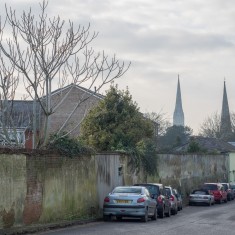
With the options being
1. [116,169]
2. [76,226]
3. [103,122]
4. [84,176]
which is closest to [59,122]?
[103,122]

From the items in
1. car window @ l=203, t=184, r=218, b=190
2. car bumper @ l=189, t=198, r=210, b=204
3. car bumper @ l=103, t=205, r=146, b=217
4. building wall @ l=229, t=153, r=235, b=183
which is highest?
building wall @ l=229, t=153, r=235, b=183

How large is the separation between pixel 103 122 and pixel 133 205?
18095 mm

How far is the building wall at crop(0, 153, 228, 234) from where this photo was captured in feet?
73.3

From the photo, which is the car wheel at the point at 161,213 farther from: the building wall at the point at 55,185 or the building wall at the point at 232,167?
the building wall at the point at 232,167

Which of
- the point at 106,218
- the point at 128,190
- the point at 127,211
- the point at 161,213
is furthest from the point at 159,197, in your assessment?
the point at 127,211

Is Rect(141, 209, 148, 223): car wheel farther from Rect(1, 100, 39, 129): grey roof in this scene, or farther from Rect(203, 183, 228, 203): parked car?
Rect(203, 183, 228, 203): parked car

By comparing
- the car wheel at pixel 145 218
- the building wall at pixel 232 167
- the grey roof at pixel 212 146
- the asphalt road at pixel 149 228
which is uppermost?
the grey roof at pixel 212 146

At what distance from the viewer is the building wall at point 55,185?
73.3 ft

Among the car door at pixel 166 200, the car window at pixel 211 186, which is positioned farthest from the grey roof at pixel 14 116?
the car window at pixel 211 186

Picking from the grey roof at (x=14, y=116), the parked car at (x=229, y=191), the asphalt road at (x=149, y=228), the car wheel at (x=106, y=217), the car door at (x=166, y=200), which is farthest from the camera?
the parked car at (x=229, y=191)

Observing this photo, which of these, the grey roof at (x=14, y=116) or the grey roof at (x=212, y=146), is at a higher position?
the grey roof at (x=212, y=146)

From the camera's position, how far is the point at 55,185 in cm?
2608

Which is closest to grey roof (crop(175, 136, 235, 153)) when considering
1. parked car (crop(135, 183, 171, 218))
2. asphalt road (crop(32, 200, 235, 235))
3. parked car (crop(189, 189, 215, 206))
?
parked car (crop(189, 189, 215, 206))

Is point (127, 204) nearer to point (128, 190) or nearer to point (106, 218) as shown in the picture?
point (128, 190)
